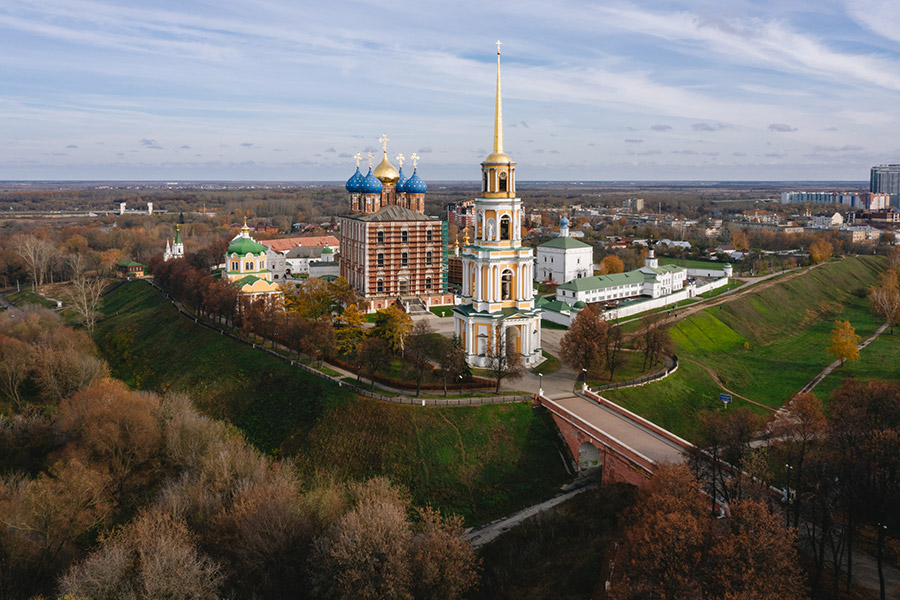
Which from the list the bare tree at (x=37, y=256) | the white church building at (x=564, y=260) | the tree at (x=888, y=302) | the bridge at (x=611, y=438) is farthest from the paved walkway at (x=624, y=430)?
the bare tree at (x=37, y=256)

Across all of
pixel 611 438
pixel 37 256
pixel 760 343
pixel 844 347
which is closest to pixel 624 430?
pixel 611 438

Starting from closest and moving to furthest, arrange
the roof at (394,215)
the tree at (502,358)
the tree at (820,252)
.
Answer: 1. the tree at (502,358)
2. the roof at (394,215)
3. the tree at (820,252)

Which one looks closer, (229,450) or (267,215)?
(229,450)

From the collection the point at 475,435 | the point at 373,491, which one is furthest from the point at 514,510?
the point at 373,491

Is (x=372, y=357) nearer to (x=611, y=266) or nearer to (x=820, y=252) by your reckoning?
(x=611, y=266)

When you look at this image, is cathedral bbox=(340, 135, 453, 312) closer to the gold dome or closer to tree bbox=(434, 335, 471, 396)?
the gold dome

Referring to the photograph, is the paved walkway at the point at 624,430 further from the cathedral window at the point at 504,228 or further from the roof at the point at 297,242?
the roof at the point at 297,242

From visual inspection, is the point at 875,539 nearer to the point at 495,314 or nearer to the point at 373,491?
the point at 373,491
